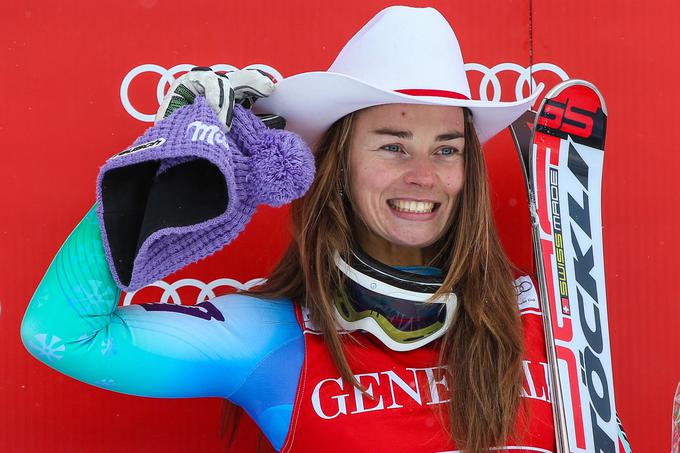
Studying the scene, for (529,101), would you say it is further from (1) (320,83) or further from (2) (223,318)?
(2) (223,318)

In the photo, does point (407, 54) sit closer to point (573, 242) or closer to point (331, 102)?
point (331, 102)

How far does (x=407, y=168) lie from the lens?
1968 mm

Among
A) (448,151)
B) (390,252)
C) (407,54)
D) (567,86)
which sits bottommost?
(390,252)

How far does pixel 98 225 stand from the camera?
5.68 ft

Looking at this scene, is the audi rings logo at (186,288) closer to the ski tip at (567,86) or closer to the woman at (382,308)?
the woman at (382,308)

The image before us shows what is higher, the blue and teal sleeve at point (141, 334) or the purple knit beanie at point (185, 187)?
the purple knit beanie at point (185, 187)

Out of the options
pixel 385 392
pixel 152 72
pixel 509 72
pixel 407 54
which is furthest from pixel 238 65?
pixel 385 392

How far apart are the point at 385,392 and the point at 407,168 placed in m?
0.52

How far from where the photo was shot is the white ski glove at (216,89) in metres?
1.75

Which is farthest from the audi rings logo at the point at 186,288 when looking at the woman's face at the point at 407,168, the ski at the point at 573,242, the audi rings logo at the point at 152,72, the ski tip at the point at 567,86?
the ski tip at the point at 567,86

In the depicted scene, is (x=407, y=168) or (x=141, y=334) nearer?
(x=141, y=334)

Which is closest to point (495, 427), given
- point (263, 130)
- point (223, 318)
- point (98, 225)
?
point (223, 318)

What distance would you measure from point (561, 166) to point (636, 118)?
41 centimetres

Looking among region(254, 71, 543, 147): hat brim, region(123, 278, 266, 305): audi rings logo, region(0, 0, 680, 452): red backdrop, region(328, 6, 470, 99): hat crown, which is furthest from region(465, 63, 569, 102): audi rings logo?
region(123, 278, 266, 305): audi rings logo
